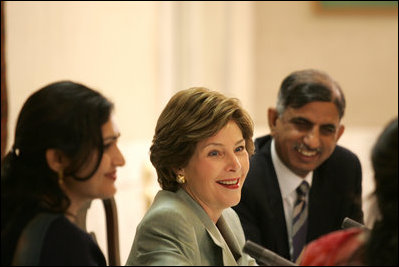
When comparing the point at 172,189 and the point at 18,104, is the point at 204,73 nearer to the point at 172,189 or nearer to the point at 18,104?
the point at 18,104

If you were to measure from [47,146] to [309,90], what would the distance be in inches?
59.2

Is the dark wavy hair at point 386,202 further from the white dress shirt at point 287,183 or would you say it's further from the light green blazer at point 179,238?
the white dress shirt at point 287,183

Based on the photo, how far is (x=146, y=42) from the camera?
16.5 feet

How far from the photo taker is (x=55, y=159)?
5.37 feet

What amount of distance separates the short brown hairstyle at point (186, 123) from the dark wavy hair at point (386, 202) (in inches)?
25.7

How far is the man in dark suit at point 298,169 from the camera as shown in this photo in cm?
281

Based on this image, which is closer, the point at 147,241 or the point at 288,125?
the point at 147,241

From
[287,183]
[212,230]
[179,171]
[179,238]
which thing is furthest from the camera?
Answer: [287,183]

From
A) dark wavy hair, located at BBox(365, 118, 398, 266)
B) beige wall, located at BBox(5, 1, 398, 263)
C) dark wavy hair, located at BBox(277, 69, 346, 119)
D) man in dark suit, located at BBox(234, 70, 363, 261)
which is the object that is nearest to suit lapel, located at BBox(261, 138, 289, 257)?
man in dark suit, located at BBox(234, 70, 363, 261)

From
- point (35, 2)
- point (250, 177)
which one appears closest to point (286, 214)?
point (250, 177)

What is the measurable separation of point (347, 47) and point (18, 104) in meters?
2.35

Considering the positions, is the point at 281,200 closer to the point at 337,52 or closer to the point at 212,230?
the point at 212,230

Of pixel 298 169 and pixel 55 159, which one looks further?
pixel 298 169

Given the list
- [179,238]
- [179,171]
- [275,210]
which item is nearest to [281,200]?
[275,210]
